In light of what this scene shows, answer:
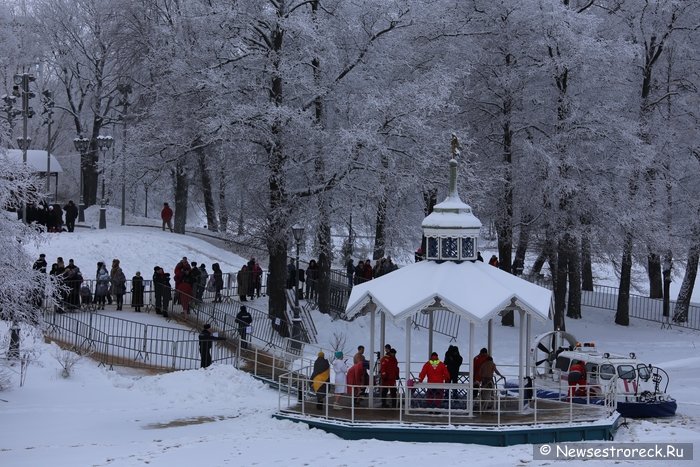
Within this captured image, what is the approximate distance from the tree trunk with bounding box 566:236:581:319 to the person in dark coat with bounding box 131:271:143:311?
1489 centimetres

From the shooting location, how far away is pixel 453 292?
73.4ft

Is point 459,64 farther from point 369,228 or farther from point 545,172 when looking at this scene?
point 369,228

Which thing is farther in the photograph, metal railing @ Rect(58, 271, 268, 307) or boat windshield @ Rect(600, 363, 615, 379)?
metal railing @ Rect(58, 271, 268, 307)

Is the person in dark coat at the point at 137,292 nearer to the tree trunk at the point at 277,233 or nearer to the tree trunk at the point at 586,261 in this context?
the tree trunk at the point at 277,233

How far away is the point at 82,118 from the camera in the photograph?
6362 centimetres

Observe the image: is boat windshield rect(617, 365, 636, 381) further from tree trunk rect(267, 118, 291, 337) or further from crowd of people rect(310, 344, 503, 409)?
tree trunk rect(267, 118, 291, 337)

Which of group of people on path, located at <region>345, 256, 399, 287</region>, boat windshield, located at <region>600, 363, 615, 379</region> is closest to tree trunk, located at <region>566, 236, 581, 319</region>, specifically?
group of people on path, located at <region>345, 256, 399, 287</region>

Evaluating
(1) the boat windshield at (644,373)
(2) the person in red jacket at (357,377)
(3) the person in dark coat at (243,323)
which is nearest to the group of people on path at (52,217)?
(3) the person in dark coat at (243,323)

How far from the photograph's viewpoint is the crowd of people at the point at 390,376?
22.5 m

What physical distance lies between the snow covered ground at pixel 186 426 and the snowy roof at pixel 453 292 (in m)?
2.78

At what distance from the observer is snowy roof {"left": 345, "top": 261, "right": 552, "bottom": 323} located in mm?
22172

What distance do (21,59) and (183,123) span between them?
3183 cm

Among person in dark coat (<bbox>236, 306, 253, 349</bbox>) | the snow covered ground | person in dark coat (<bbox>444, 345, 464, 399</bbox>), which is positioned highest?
person in dark coat (<bbox>236, 306, 253, 349</bbox>)

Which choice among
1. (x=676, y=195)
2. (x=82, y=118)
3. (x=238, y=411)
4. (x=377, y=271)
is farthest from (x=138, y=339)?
(x=82, y=118)
